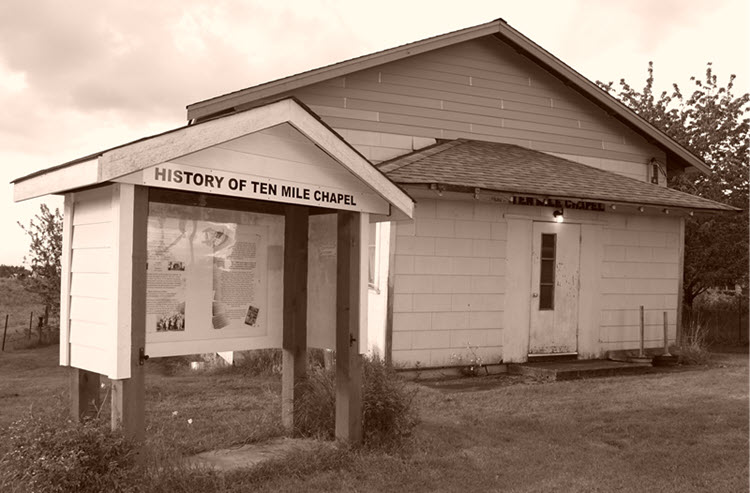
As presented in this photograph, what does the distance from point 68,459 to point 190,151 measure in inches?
83.2

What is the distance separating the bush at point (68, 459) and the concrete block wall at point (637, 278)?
400 inches

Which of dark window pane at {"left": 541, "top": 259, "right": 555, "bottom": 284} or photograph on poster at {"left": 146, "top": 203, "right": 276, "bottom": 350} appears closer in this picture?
photograph on poster at {"left": 146, "top": 203, "right": 276, "bottom": 350}

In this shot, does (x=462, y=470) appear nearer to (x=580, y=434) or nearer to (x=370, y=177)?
(x=580, y=434)

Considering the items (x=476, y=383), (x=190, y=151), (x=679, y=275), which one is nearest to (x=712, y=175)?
(x=679, y=275)

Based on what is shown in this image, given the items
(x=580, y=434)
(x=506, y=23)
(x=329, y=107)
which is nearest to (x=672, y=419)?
(x=580, y=434)

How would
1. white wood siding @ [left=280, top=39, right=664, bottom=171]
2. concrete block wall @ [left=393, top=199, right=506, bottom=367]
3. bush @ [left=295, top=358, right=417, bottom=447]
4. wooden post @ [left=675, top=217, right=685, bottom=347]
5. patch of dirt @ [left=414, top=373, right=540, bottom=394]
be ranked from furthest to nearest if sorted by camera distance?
wooden post @ [left=675, top=217, right=685, bottom=347] < white wood siding @ [left=280, top=39, right=664, bottom=171] < concrete block wall @ [left=393, top=199, right=506, bottom=367] < patch of dirt @ [left=414, top=373, right=540, bottom=394] < bush @ [left=295, top=358, right=417, bottom=447]

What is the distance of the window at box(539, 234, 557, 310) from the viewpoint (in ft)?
39.9

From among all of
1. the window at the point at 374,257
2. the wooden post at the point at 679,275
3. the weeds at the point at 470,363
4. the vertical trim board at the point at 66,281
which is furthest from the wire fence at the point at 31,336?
the wooden post at the point at 679,275

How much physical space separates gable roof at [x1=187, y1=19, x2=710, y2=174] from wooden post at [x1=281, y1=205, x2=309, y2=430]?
5.57 metres

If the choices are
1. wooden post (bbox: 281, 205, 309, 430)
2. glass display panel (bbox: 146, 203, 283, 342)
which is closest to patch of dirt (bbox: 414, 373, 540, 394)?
wooden post (bbox: 281, 205, 309, 430)

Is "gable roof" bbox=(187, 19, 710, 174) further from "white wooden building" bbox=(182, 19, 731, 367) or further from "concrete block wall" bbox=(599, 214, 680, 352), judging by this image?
"concrete block wall" bbox=(599, 214, 680, 352)

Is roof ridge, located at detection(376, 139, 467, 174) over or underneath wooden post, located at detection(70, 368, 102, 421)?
over

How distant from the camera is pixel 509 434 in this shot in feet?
23.5

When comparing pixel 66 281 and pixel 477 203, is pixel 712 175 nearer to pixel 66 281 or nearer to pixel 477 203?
pixel 477 203
